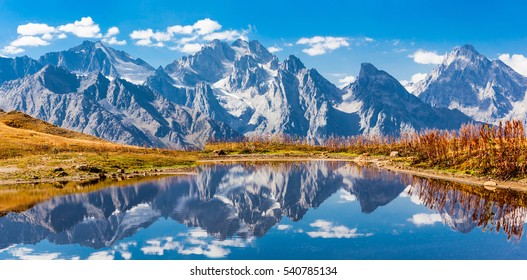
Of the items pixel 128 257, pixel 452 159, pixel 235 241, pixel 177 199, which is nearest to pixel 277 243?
pixel 235 241

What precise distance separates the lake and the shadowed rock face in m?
0.15

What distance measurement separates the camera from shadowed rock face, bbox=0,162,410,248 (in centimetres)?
5303

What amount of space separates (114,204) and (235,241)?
30917 millimetres

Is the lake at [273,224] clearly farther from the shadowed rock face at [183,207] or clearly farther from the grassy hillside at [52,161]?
the grassy hillside at [52,161]

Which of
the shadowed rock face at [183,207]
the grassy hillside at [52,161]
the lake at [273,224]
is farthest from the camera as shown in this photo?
the grassy hillside at [52,161]

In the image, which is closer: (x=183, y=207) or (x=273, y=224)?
(x=273, y=224)

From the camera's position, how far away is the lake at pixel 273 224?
43.1 m

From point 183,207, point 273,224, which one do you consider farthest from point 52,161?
point 273,224

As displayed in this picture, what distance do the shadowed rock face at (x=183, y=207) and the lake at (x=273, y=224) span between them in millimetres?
152

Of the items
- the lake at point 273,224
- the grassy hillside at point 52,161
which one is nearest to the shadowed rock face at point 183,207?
the lake at point 273,224

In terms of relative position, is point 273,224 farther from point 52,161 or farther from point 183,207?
point 52,161

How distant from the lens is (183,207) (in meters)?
69.5

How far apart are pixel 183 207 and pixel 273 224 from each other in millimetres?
18410

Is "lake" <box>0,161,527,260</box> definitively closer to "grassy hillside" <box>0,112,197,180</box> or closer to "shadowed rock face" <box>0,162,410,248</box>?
"shadowed rock face" <box>0,162,410,248</box>
